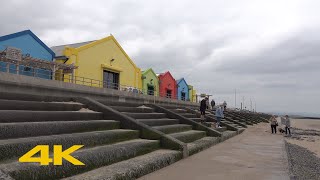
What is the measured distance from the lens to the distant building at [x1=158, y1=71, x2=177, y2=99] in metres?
40.4

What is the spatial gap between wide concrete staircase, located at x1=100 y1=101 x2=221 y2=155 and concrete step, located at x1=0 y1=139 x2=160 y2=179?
7.16 feet

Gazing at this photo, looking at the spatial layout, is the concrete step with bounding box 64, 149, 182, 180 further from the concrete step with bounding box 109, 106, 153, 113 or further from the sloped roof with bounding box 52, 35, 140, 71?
the sloped roof with bounding box 52, 35, 140, 71

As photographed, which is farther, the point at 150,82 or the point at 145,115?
→ the point at 150,82

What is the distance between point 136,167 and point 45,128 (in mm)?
2124

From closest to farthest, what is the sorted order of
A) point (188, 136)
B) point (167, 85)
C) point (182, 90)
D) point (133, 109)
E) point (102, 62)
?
point (188, 136) < point (133, 109) < point (102, 62) < point (167, 85) < point (182, 90)

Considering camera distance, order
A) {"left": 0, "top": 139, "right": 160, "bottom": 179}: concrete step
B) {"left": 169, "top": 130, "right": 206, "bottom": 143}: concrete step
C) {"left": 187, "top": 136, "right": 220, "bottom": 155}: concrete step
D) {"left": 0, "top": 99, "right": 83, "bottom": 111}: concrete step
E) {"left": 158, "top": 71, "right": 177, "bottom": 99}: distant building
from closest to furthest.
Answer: {"left": 0, "top": 139, "right": 160, "bottom": 179}: concrete step < {"left": 0, "top": 99, "right": 83, "bottom": 111}: concrete step < {"left": 187, "top": 136, "right": 220, "bottom": 155}: concrete step < {"left": 169, "top": 130, "right": 206, "bottom": 143}: concrete step < {"left": 158, "top": 71, "right": 177, "bottom": 99}: distant building

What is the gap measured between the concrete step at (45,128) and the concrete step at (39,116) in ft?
1.72

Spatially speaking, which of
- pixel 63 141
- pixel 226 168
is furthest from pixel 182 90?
pixel 63 141

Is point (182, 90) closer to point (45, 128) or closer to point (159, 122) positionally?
point (159, 122)

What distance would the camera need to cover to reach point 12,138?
213 inches

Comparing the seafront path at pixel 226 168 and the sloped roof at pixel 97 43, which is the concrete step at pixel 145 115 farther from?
the sloped roof at pixel 97 43

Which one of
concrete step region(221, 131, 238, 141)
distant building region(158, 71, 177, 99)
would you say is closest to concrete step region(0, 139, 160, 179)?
concrete step region(221, 131, 238, 141)

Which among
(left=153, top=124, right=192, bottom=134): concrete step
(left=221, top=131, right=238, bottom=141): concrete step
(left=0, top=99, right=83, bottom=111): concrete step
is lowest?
(left=221, top=131, right=238, bottom=141): concrete step

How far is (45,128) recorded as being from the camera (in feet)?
20.1
